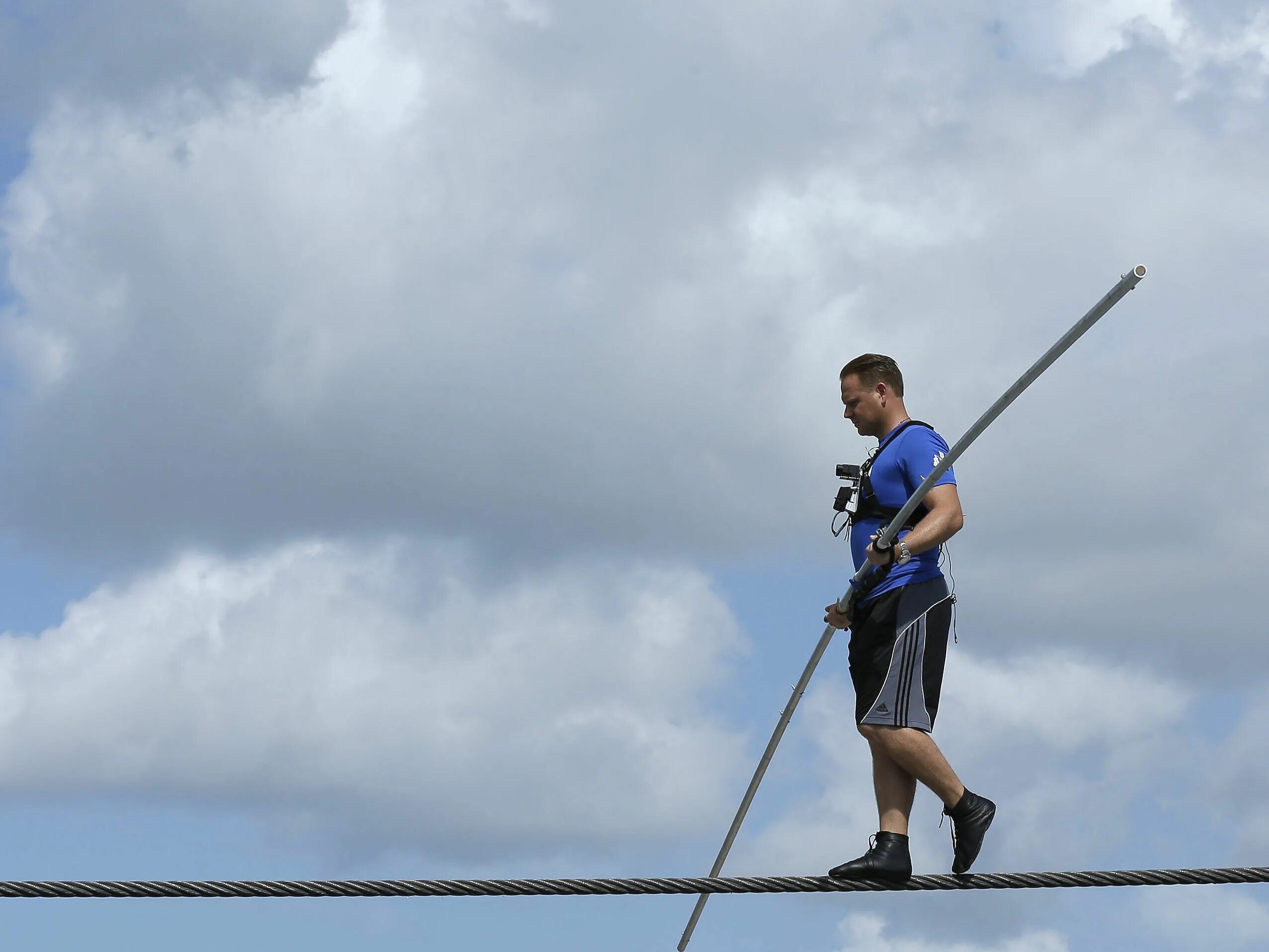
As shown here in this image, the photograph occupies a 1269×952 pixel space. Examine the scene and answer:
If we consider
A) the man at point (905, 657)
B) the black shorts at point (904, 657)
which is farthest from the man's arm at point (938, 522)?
the black shorts at point (904, 657)

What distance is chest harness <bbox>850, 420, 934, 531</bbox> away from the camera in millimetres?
8141

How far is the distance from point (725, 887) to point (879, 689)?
117cm

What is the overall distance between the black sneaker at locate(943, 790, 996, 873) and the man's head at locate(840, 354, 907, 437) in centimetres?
184

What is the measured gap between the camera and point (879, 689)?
25.8 feet

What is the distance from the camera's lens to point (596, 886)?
790 cm

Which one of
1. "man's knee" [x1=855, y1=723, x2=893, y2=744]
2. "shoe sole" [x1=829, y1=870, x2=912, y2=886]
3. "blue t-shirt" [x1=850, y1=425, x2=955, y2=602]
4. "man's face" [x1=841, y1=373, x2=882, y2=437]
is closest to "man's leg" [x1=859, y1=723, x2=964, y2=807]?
"man's knee" [x1=855, y1=723, x2=893, y2=744]

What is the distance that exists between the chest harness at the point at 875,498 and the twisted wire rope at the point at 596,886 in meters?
1.72

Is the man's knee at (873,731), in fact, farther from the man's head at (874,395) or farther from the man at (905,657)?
the man's head at (874,395)

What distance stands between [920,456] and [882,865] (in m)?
1.94

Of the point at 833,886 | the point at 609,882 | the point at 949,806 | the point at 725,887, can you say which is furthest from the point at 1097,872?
the point at 609,882

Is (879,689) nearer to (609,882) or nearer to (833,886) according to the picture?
(833,886)

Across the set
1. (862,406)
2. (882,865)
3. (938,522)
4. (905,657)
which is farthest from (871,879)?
(862,406)

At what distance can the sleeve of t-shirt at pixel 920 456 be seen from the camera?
795 centimetres

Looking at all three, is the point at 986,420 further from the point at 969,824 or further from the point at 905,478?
the point at 969,824
